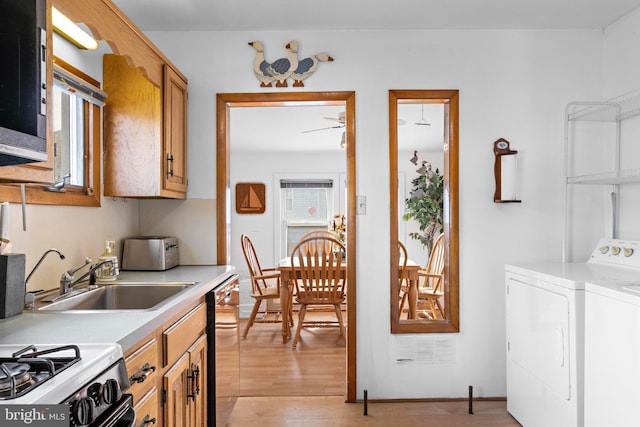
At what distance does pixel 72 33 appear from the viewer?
1961 millimetres

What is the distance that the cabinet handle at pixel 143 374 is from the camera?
1.24 m

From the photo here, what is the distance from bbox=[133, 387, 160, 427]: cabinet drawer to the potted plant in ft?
15.4

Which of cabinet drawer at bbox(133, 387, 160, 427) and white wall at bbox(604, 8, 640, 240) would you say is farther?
white wall at bbox(604, 8, 640, 240)

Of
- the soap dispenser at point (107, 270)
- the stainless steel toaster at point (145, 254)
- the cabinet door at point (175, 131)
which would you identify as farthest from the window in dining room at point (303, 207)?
the soap dispenser at point (107, 270)

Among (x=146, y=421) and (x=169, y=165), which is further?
(x=169, y=165)

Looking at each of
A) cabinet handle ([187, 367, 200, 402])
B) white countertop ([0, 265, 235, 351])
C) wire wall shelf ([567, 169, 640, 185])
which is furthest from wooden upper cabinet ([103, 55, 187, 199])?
wire wall shelf ([567, 169, 640, 185])

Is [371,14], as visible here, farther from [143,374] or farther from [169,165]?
[143,374]

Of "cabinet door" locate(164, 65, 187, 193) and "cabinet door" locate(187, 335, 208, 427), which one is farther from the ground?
"cabinet door" locate(164, 65, 187, 193)

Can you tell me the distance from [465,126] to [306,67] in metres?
1.07

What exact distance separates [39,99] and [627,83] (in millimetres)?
2954

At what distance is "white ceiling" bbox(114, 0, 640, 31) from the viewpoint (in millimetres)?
2389

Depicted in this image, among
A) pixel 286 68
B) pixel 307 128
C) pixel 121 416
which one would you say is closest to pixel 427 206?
pixel 307 128

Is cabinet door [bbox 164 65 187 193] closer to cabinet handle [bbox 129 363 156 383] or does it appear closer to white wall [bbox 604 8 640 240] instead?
cabinet handle [bbox 129 363 156 383]

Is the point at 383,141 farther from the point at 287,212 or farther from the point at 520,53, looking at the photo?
the point at 287,212
